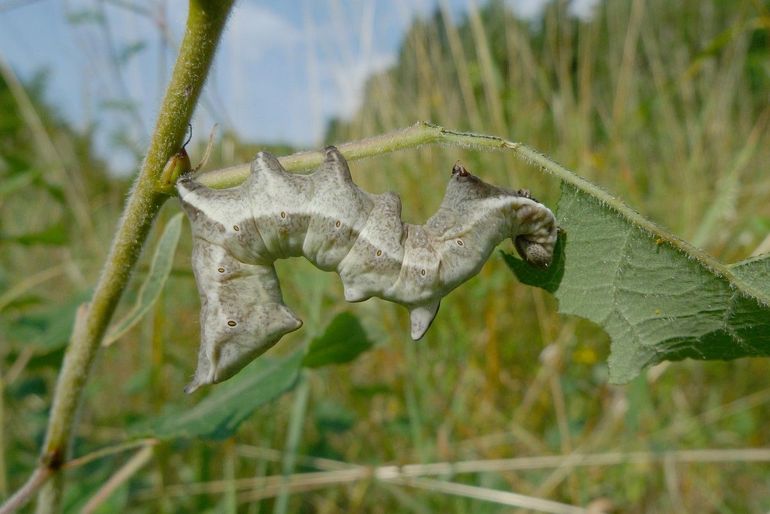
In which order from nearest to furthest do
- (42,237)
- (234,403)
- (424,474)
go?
(234,403), (424,474), (42,237)

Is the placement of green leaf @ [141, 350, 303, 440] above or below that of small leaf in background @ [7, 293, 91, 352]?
above

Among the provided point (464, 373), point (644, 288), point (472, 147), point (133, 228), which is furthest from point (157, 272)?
point (464, 373)

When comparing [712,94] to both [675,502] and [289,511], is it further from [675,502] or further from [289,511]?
[289,511]

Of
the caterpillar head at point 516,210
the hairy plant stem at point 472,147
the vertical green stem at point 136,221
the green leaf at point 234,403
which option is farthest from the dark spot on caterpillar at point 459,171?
the green leaf at point 234,403

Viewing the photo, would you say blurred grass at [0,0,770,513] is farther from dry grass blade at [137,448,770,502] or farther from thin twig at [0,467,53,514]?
thin twig at [0,467,53,514]

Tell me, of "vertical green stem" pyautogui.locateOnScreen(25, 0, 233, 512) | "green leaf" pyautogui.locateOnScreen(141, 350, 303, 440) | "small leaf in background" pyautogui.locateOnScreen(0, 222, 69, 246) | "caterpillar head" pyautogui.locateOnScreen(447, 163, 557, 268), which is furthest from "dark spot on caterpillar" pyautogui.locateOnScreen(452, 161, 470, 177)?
"small leaf in background" pyautogui.locateOnScreen(0, 222, 69, 246)

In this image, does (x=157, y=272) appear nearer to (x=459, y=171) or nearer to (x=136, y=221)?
(x=136, y=221)
